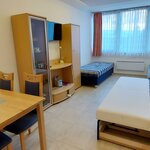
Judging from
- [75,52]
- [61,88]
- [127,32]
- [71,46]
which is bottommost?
[61,88]

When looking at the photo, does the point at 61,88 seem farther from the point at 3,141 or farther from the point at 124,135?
the point at 3,141

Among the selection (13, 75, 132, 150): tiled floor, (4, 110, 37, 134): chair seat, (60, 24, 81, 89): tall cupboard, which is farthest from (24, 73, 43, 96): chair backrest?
(60, 24, 81, 89): tall cupboard

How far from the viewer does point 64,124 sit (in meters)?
2.49

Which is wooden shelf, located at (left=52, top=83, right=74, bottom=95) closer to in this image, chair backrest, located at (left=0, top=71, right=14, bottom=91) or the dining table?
chair backrest, located at (left=0, top=71, right=14, bottom=91)

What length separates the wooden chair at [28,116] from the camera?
5.41ft

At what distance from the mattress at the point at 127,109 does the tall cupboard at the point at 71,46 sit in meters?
1.72

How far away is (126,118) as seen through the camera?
72.0 inches

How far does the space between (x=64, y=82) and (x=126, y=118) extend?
8.13 feet

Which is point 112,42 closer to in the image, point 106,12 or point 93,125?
point 106,12

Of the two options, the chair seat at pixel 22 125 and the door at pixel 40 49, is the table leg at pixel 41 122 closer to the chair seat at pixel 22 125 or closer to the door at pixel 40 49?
the chair seat at pixel 22 125

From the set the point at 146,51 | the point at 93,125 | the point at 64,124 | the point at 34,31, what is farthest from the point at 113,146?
the point at 146,51

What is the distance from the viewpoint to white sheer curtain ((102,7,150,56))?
509cm

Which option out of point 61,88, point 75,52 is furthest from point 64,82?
point 75,52

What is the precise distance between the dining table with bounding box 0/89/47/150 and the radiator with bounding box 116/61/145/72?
4.69 meters
